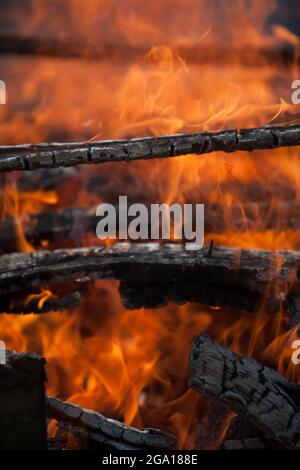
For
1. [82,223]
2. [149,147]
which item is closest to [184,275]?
[149,147]

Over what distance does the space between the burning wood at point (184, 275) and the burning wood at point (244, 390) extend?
0.73m

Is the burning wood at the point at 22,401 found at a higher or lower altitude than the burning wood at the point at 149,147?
lower

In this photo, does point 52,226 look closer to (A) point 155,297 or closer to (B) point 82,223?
(B) point 82,223

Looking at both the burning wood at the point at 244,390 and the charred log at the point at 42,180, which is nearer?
the burning wood at the point at 244,390

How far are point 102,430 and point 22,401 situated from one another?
72 centimetres

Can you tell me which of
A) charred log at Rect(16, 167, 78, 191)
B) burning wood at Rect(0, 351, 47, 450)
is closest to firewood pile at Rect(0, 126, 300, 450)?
burning wood at Rect(0, 351, 47, 450)

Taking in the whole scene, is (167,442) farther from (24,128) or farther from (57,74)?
(57,74)

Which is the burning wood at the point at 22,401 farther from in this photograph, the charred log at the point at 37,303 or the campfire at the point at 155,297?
the charred log at the point at 37,303

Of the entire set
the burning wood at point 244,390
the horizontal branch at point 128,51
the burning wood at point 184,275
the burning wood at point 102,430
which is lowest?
the burning wood at point 102,430

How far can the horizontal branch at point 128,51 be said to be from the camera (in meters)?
8.72

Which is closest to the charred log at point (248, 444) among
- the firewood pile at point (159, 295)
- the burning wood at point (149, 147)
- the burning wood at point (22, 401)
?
the firewood pile at point (159, 295)

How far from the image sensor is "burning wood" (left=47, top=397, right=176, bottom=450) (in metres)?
2.73

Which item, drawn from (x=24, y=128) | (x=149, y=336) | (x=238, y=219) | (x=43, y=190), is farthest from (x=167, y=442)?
(x=24, y=128)
